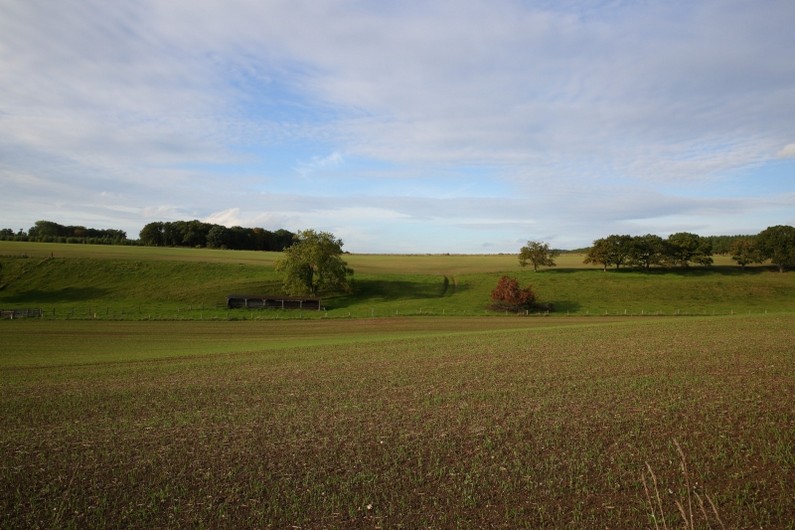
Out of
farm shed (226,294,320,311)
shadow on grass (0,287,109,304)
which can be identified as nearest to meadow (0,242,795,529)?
farm shed (226,294,320,311)

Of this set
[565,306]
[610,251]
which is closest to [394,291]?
[565,306]

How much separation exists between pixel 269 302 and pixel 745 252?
82.1 m

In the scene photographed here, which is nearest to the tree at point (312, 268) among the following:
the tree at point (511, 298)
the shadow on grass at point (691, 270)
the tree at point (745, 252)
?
the tree at point (511, 298)

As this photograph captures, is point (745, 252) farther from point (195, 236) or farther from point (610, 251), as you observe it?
point (195, 236)

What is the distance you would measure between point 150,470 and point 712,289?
8011 centimetres

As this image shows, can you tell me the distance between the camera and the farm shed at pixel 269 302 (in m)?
65.9

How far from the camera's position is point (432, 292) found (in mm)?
76500

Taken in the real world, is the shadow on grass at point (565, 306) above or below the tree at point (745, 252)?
below

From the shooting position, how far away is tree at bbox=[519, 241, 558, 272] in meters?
89.4

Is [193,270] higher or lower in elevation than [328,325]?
higher

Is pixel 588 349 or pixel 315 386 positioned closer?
pixel 315 386

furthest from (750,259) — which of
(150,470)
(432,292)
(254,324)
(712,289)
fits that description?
(150,470)

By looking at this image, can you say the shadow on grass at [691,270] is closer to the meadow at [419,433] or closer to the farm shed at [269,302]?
the farm shed at [269,302]

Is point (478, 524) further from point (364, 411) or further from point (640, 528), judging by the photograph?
point (364, 411)
